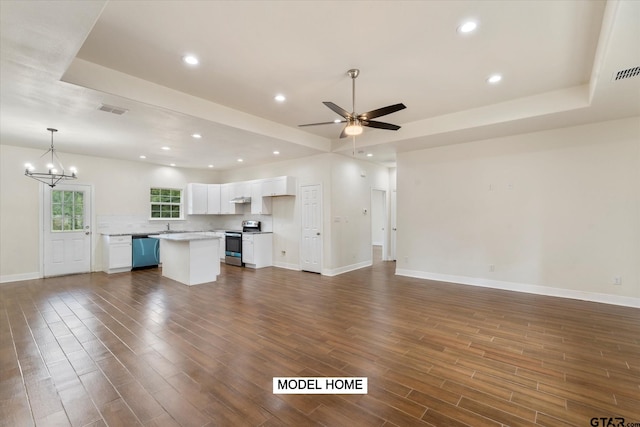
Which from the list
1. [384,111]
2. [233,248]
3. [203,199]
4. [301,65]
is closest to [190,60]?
[301,65]

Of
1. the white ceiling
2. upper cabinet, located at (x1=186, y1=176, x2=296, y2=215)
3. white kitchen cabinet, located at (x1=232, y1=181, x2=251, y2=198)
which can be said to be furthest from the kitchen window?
the white ceiling

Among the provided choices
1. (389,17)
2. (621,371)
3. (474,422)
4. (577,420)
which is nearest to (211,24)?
(389,17)

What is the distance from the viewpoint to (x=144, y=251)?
7.33 m

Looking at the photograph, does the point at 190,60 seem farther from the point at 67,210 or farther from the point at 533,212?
the point at 67,210

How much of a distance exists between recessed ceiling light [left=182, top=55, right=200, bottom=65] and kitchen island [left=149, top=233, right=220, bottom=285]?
3344 mm

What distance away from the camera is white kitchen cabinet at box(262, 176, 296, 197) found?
23.5 ft

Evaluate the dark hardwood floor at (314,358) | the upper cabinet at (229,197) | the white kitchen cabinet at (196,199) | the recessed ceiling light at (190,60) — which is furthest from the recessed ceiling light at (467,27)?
the white kitchen cabinet at (196,199)

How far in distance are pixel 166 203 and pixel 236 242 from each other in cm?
272

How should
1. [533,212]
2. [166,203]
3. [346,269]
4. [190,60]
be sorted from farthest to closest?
1. [166,203]
2. [346,269]
3. [533,212]
4. [190,60]

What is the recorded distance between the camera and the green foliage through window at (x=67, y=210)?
655 cm

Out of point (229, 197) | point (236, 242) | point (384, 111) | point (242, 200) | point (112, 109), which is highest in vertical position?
point (112, 109)

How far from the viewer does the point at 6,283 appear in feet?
18.9

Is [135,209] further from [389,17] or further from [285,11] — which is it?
[389,17]

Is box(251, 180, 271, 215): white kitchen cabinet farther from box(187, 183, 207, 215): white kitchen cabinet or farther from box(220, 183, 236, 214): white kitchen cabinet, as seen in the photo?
box(187, 183, 207, 215): white kitchen cabinet
